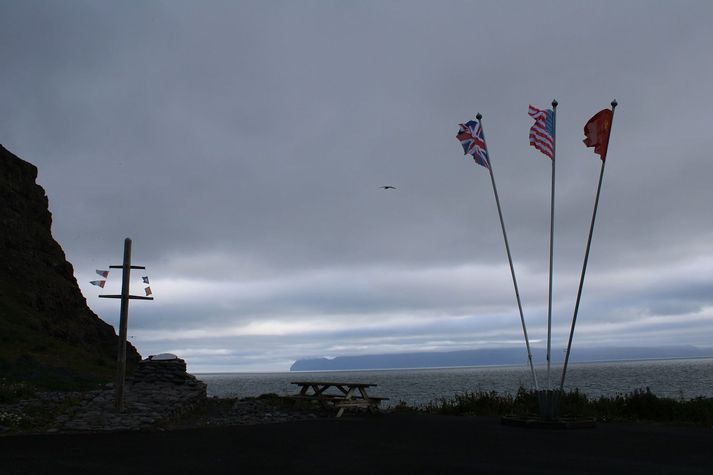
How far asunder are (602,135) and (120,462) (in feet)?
42.8

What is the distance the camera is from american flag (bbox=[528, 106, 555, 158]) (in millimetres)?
16500

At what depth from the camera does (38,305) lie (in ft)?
139

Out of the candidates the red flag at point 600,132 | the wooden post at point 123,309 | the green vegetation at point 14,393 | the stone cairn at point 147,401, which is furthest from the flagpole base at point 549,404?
the green vegetation at point 14,393

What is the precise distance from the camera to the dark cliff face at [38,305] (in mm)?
30725

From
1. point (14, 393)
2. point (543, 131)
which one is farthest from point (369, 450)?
point (14, 393)

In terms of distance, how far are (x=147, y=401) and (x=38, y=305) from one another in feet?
96.2

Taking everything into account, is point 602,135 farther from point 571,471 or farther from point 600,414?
point 571,471

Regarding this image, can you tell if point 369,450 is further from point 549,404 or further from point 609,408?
point 609,408

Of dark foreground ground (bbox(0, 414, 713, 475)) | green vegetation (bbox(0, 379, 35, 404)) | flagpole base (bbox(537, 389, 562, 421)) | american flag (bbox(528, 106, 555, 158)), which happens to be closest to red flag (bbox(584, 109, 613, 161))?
american flag (bbox(528, 106, 555, 158))

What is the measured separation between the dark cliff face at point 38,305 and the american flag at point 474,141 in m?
19.6

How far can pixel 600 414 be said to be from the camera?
57.7 ft

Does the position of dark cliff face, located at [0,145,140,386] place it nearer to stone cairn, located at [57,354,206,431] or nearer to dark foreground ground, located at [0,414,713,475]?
stone cairn, located at [57,354,206,431]

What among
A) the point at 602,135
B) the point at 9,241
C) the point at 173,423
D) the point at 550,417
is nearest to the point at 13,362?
the point at 173,423

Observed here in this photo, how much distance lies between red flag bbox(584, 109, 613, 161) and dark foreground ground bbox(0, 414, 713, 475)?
678 cm
